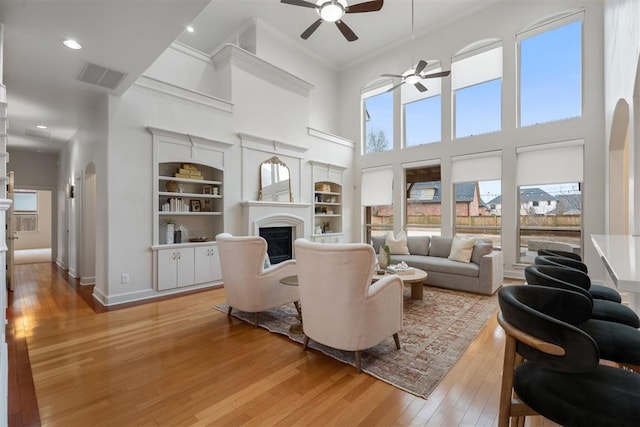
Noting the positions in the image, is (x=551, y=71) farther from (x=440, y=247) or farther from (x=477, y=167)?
(x=440, y=247)

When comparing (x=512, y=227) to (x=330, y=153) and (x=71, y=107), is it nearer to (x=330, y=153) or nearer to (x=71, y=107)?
(x=330, y=153)

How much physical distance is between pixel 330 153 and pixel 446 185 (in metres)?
2.90

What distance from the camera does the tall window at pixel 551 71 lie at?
5.18 meters

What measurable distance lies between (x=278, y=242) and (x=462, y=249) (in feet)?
11.6

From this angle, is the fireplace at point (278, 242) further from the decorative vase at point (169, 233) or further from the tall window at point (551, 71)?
the tall window at point (551, 71)

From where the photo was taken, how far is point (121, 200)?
4.08 metres

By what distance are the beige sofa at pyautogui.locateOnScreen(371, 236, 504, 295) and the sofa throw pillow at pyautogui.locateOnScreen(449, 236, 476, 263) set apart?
0.07m

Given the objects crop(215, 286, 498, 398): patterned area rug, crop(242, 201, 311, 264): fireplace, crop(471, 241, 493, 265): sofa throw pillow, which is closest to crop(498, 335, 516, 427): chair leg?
crop(215, 286, 498, 398): patterned area rug

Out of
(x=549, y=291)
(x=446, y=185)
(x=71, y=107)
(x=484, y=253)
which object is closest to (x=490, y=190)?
(x=446, y=185)

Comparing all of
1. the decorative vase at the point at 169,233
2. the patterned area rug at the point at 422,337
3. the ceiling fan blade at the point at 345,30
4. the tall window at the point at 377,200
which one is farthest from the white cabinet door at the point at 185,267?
the tall window at the point at 377,200

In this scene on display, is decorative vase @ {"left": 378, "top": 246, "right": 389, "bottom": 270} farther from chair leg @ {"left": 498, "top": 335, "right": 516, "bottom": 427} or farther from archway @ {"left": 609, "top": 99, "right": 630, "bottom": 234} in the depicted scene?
archway @ {"left": 609, "top": 99, "right": 630, "bottom": 234}

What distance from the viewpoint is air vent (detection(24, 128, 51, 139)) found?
19.3ft

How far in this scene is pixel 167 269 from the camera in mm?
4434

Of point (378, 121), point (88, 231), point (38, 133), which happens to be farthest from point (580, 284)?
point (38, 133)
